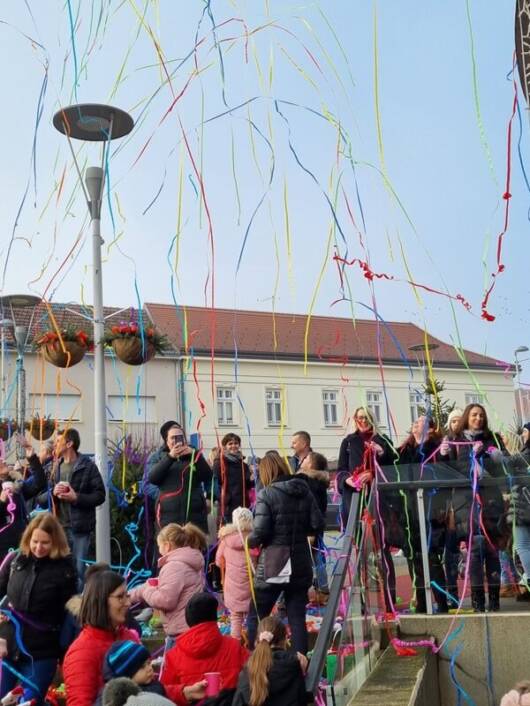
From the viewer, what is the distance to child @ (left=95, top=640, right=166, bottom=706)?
161 inches

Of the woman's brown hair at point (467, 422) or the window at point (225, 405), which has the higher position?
the window at point (225, 405)

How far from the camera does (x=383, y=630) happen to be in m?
6.62

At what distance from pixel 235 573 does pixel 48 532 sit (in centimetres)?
188

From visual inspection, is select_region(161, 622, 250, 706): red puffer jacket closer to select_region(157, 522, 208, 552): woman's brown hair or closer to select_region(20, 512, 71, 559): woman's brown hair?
select_region(20, 512, 71, 559): woman's brown hair

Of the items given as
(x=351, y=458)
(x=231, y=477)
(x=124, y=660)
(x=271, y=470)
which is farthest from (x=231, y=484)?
(x=124, y=660)

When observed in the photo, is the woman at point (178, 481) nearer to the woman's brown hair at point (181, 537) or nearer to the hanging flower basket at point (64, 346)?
the woman's brown hair at point (181, 537)

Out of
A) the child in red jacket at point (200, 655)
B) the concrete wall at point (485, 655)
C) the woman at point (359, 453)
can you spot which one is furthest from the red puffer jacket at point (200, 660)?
the woman at point (359, 453)

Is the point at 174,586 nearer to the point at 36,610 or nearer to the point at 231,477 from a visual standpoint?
the point at 36,610

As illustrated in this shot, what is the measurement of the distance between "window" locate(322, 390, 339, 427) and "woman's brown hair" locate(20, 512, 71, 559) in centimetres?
3114

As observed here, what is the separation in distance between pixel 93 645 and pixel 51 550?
2.91 feet

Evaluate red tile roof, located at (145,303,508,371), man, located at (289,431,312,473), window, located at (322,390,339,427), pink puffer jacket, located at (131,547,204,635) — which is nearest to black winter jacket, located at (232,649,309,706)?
pink puffer jacket, located at (131,547,204,635)

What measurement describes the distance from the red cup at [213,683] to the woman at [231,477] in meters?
3.26

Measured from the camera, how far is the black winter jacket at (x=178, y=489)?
24.3 ft

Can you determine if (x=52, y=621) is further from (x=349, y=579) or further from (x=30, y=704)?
(x=349, y=579)
